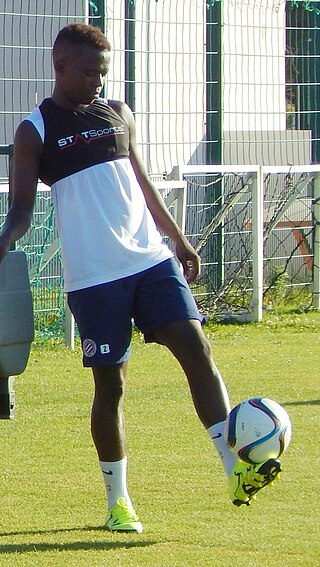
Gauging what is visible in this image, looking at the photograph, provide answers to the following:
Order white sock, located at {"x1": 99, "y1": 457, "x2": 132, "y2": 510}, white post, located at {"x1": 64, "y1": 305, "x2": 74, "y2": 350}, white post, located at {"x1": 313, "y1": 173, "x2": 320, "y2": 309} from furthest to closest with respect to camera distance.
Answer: white post, located at {"x1": 313, "y1": 173, "x2": 320, "y2": 309}, white post, located at {"x1": 64, "y1": 305, "x2": 74, "y2": 350}, white sock, located at {"x1": 99, "y1": 457, "x2": 132, "y2": 510}

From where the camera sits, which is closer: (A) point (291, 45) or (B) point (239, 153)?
(B) point (239, 153)

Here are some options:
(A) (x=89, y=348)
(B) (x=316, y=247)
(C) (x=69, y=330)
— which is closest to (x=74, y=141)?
(A) (x=89, y=348)

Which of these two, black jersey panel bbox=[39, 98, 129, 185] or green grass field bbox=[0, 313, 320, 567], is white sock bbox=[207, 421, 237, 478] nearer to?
green grass field bbox=[0, 313, 320, 567]

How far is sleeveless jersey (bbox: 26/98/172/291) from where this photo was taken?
5.34m

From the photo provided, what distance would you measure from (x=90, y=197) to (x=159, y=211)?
492mm

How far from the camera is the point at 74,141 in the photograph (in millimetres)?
5371

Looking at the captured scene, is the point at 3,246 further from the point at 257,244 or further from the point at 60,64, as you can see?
the point at 257,244

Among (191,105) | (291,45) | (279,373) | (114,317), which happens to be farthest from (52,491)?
(291,45)

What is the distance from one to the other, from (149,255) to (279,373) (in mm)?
4447

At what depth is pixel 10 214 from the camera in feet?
17.7

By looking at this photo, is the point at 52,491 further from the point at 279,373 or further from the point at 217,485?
the point at 279,373

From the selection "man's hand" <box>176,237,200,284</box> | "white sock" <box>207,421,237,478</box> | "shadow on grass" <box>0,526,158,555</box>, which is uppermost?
"man's hand" <box>176,237,200,284</box>

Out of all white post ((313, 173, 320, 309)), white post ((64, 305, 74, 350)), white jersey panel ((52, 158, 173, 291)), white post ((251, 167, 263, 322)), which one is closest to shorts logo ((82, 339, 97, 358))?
white jersey panel ((52, 158, 173, 291))

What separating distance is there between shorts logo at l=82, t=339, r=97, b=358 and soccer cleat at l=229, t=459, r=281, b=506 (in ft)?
2.43
